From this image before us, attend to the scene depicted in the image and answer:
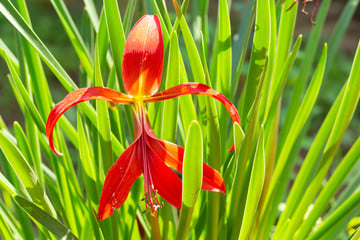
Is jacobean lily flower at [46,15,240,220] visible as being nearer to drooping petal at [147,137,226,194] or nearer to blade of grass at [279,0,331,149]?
drooping petal at [147,137,226,194]

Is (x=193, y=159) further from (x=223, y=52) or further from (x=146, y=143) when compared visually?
(x=223, y=52)

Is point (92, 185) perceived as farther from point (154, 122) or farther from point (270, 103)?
point (270, 103)

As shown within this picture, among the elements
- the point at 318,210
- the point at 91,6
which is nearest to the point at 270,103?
the point at 318,210

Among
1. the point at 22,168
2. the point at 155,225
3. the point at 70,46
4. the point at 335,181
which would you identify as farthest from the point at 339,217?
the point at 70,46

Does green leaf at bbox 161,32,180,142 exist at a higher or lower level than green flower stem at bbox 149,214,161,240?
higher

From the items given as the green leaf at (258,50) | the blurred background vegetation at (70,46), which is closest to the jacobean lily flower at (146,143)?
the green leaf at (258,50)

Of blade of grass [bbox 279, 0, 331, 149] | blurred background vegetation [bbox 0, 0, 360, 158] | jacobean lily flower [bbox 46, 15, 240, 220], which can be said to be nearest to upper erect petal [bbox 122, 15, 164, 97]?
jacobean lily flower [bbox 46, 15, 240, 220]

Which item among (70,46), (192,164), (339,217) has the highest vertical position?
(192,164)
